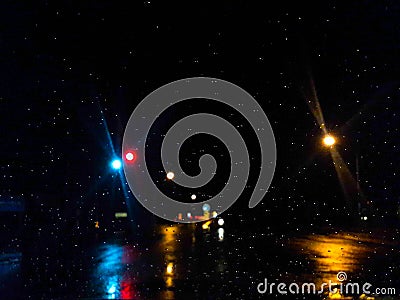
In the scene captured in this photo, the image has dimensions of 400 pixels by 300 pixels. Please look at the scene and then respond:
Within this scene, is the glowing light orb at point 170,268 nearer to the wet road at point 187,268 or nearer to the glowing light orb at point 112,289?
the wet road at point 187,268

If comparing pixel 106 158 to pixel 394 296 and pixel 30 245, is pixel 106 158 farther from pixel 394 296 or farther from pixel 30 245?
pixel 394 296

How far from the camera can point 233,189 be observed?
51594 mm

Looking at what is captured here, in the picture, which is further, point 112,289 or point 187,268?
point 187,268

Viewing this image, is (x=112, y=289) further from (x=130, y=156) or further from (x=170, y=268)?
(x=130, y=156)

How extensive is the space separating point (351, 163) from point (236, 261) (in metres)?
34.4

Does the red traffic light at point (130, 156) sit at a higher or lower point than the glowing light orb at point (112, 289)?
higher

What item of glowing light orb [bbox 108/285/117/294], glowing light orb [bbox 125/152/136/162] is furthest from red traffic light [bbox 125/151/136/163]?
glowing light orb [bbox 108/285/117/294]

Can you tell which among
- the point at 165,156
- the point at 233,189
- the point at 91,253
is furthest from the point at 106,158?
the point at 233,189
